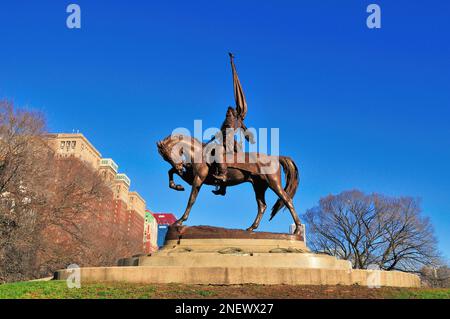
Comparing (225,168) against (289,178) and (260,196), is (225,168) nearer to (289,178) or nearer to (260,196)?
(260,196)

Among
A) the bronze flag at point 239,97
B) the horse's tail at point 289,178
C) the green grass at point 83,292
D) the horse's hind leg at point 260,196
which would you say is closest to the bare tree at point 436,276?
the horse's tail at point 289,178

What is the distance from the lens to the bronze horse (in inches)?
634

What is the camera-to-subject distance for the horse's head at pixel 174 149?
53.5ft

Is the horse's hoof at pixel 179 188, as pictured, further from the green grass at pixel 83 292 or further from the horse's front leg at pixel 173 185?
the green grass at pixel 83 292

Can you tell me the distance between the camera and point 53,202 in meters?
33.0

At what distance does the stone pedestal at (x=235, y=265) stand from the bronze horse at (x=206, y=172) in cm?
106

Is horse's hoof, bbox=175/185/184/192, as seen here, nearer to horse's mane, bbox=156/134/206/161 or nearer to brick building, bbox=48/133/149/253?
horse's mane, bbox=156/134/206/161

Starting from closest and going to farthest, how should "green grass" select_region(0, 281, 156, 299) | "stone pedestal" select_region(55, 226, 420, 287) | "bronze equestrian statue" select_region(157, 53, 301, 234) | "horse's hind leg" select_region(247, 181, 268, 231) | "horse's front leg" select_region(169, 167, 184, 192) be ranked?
"green grass" select_region(0, 281, 156, 299) < "stone pedestal" select_region(55, 226, 420, 287) < "bronze equestrian statue" select_region(157, 53, 301, 234) < "horse's front leg" select_region(169, 167, 184, 192) < "horse's hind leg" select_region(247, 181, 268, 231)

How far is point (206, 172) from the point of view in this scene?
1617 centimetres

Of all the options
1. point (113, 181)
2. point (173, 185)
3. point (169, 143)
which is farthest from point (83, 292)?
point (113, 181)

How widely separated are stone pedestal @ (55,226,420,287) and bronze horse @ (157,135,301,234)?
3.47 ft

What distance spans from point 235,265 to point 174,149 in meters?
5.03

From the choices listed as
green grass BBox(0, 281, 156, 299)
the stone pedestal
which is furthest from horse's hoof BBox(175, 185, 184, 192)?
green grass BBox(0, 281, 156, 299)
